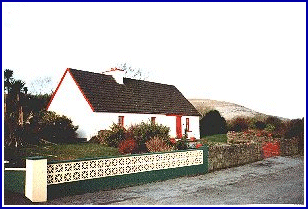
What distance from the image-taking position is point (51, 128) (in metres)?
22.1

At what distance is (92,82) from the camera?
91.8ft

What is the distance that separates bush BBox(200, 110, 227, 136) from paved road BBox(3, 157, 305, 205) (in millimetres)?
22644

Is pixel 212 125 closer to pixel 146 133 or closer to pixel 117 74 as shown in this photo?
pixel 117 74

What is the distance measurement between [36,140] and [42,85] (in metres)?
19.3

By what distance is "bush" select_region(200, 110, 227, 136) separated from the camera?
3891 centimetres

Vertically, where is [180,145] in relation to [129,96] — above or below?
below

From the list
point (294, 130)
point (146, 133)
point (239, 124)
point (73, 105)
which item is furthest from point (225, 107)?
point (146, 133)

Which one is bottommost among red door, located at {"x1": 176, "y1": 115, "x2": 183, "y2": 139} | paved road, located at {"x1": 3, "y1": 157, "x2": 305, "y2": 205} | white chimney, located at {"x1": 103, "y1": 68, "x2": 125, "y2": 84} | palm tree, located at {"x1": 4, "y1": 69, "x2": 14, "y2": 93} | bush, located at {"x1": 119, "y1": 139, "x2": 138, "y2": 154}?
paved road, located at {"x1": 3, "y1": 157, "x2": 305, "y2": 205}

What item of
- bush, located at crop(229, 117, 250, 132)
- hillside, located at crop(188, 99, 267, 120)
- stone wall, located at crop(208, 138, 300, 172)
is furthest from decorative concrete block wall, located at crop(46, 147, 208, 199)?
hillside, located at crop(188, 99, 267, 120)

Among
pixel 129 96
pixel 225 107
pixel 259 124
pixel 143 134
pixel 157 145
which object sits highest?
pixel 225 107

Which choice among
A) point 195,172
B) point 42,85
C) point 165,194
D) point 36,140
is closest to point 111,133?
point 36,140

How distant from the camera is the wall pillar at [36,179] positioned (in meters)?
9.55

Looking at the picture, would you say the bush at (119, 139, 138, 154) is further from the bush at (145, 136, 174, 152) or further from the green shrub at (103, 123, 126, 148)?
the green shrub at (103, 123, 126, 148)

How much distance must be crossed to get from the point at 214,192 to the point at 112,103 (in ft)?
56.4
